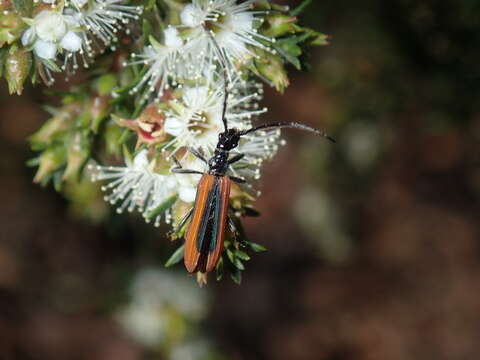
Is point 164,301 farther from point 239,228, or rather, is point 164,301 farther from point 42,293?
point 239,228

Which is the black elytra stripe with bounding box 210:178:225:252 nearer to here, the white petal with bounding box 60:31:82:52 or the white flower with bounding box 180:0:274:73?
the white flower with bounding box 180:0:274:73

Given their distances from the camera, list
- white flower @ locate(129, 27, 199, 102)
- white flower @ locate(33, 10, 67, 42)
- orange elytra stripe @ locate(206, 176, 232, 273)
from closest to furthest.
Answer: white flower @ locate(33, 10, 67, 42) < orange elytra stripe @ locate(206, 176, 232, 273) < white flower @ locate(129, 27, 199, 102)

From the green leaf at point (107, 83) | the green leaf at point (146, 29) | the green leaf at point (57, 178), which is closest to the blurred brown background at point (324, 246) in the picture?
the green leaf at point (57, 178)

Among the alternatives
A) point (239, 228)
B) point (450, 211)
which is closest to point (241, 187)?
point (239, 228)

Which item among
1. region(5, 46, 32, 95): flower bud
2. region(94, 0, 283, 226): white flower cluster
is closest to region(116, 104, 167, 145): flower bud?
region(94, 0, 283, 226): white flower cluster

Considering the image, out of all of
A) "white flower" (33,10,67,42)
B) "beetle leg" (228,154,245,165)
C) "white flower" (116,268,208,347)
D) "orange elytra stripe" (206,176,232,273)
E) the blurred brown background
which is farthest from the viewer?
the blurred brown background

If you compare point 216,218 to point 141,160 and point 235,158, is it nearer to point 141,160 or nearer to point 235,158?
point 235,158
